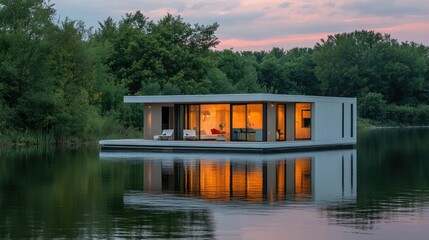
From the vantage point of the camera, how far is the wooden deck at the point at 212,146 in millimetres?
33688

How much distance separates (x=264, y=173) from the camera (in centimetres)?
2278

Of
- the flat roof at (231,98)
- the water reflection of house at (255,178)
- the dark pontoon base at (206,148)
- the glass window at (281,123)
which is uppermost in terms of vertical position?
the flat roof at (231,98)

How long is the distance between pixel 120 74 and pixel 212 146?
1031 inches

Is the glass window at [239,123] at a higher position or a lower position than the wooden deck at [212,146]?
higher

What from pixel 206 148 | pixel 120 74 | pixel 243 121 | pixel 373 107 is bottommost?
pixel 206 148

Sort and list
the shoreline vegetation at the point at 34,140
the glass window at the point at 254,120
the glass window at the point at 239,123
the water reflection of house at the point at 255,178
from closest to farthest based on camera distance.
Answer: the water reflection of house at the point at 255,178, the glass window at the point at 254,120, the glass window at the point at 239,123, the shoreline vegetation at the point at 34,140

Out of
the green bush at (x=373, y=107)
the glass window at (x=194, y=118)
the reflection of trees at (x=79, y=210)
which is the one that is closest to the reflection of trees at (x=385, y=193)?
the reflection of trees at (x=79, y=210)

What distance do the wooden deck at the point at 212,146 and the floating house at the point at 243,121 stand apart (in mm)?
47

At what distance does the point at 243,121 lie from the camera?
1486 inches

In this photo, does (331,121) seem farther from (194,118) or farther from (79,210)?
(79,210)

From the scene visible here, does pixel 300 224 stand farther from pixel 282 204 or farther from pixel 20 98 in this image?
pixel 20 98

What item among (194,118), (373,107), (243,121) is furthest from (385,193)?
(373,107)

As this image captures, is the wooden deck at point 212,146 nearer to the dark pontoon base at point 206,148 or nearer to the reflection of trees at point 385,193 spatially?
the dark pontoon base at point 206,148

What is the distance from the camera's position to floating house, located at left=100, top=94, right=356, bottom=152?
3659cm
